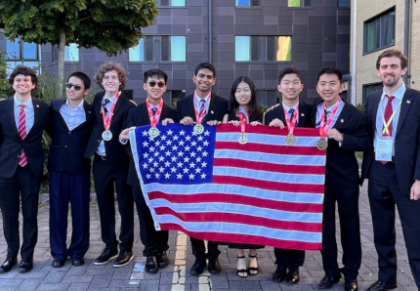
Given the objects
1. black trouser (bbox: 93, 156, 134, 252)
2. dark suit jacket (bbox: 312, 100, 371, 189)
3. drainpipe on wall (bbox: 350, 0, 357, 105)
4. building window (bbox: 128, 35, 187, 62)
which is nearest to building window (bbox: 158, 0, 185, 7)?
building window (bbox: 128, 35, 187, 62)

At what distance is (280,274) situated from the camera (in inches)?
180

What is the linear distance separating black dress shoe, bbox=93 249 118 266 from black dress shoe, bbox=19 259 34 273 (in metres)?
0.76

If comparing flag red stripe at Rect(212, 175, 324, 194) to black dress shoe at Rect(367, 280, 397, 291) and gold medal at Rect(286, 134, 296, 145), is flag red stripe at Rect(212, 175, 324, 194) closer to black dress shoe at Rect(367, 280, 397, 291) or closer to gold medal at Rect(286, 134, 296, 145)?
gold medal at Rect(286, 134, 296, 145)

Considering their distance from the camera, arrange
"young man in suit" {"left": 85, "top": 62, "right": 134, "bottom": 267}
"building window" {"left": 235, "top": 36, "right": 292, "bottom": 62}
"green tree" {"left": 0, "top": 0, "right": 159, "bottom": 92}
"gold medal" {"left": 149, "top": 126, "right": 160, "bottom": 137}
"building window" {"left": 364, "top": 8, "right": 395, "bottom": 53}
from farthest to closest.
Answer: "building window" {"left": 235, "top": 36, "right": 292, "bottom": 62}, "building window" {"left": 364, "top": 8, "right": 395, "bottom": 53}, "green tree" {"left": 0, "top": 0, "right": 159, "bottom": 92}, "young man in suit" {"left": 85, "top": 62, "right": 134, "bottom": 267}, "gold medal" {"left": 149, "top": 126, "right": 160, "bottom": 137}

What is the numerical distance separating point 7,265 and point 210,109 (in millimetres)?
3139

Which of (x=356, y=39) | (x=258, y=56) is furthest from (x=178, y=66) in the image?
(x=356, y=39)

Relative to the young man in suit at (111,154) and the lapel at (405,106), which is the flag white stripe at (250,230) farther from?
the lapel at (405,106)

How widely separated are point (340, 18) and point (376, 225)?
26476mm

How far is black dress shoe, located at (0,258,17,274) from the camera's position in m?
4.84

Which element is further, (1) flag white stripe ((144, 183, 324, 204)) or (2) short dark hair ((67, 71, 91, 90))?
(2) short dark hair ((67, 71, 91, 90))

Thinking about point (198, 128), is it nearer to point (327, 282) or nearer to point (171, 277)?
point (171, 277)

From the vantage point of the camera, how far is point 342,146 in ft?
13.3

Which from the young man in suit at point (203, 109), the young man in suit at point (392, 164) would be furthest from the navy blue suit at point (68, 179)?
the young man in suit at point (392, 164)

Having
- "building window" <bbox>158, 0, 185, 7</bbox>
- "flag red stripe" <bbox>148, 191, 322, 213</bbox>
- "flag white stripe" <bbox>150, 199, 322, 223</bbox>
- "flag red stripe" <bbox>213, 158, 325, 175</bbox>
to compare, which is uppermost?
"building window" <bbox>158, 0, 185, 7</bbox>
